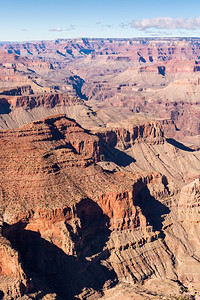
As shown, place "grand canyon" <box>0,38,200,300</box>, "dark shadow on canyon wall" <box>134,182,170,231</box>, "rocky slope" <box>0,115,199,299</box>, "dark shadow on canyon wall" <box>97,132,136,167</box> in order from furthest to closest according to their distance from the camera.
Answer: "dark shadow on canyon wall" <box>97,132,136,167</box>, "dark shadow on canyon wall" <box>134,182,170,231</box>, "rocky slope" <box>0,115,199,299</box>, "grand canyon" <box>0,38,200,300</box>

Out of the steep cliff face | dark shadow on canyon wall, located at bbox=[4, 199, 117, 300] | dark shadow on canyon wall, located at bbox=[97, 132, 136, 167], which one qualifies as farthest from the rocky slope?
the steep cliff face

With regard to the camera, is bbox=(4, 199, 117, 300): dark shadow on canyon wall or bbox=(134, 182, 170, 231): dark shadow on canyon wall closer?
bbox=(4, 199, 117, 300): dark shadow on canyon wall

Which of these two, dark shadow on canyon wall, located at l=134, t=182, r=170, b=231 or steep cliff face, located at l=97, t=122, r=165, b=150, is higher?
steep cliff face, located at l=97, t=122, r=165, b=150

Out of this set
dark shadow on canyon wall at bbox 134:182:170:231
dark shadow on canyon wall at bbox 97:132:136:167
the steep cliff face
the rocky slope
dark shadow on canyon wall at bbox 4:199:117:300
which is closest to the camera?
dark shadow on canyon wall at bbox 4:199:117:300

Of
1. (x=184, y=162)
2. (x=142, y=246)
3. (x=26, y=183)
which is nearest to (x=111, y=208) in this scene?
(x=142, y=246)

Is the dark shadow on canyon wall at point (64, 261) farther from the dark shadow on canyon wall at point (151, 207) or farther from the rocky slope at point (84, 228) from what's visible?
the dark shadow on canyon wall at point (151, 207)

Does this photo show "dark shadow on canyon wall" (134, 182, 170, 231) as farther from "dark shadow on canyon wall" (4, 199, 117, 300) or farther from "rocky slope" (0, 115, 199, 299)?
"dark shadow on canyon wall" (4, 199, 117, 300)

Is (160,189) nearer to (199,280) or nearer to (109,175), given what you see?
(109,175)
